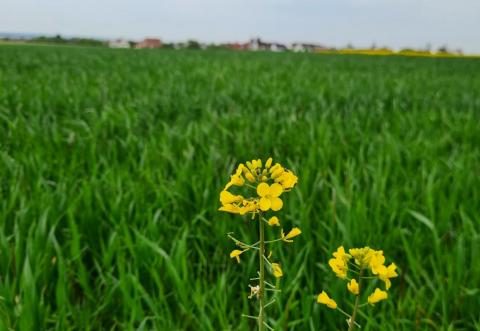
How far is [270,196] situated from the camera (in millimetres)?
452

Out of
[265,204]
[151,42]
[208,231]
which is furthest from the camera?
[151,42]

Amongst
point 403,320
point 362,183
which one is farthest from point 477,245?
point 362,183

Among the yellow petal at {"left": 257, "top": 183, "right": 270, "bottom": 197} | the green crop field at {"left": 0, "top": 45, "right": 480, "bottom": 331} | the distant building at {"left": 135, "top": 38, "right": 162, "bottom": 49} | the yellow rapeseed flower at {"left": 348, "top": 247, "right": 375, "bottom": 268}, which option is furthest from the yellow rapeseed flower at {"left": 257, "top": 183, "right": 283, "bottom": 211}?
the distant building at {"left": 135, "top": 38, "right": 162, "bottom": 49}

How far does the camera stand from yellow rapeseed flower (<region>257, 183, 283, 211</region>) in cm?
44

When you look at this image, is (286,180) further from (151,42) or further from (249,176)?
(151,42)

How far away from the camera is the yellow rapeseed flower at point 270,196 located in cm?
44


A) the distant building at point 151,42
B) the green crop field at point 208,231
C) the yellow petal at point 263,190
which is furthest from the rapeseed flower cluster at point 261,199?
the distant building at point 151,42

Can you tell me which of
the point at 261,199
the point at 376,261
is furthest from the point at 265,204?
the point at 376,261

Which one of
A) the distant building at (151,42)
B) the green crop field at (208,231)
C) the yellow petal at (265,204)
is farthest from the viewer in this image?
the distant building at (151,42)

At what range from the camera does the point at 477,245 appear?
5.04 feet

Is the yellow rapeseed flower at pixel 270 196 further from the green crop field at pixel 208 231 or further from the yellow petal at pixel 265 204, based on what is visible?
the green crop field at pixel 208 231

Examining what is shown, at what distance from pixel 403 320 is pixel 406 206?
0.75 m

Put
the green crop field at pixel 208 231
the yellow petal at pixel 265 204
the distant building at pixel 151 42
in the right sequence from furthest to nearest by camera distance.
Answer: the distant building at pixel 151 42
the green crop field at pixel 208 231
the yellow petal at pixel 265 204

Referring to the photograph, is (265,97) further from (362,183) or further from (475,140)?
(362,183)
